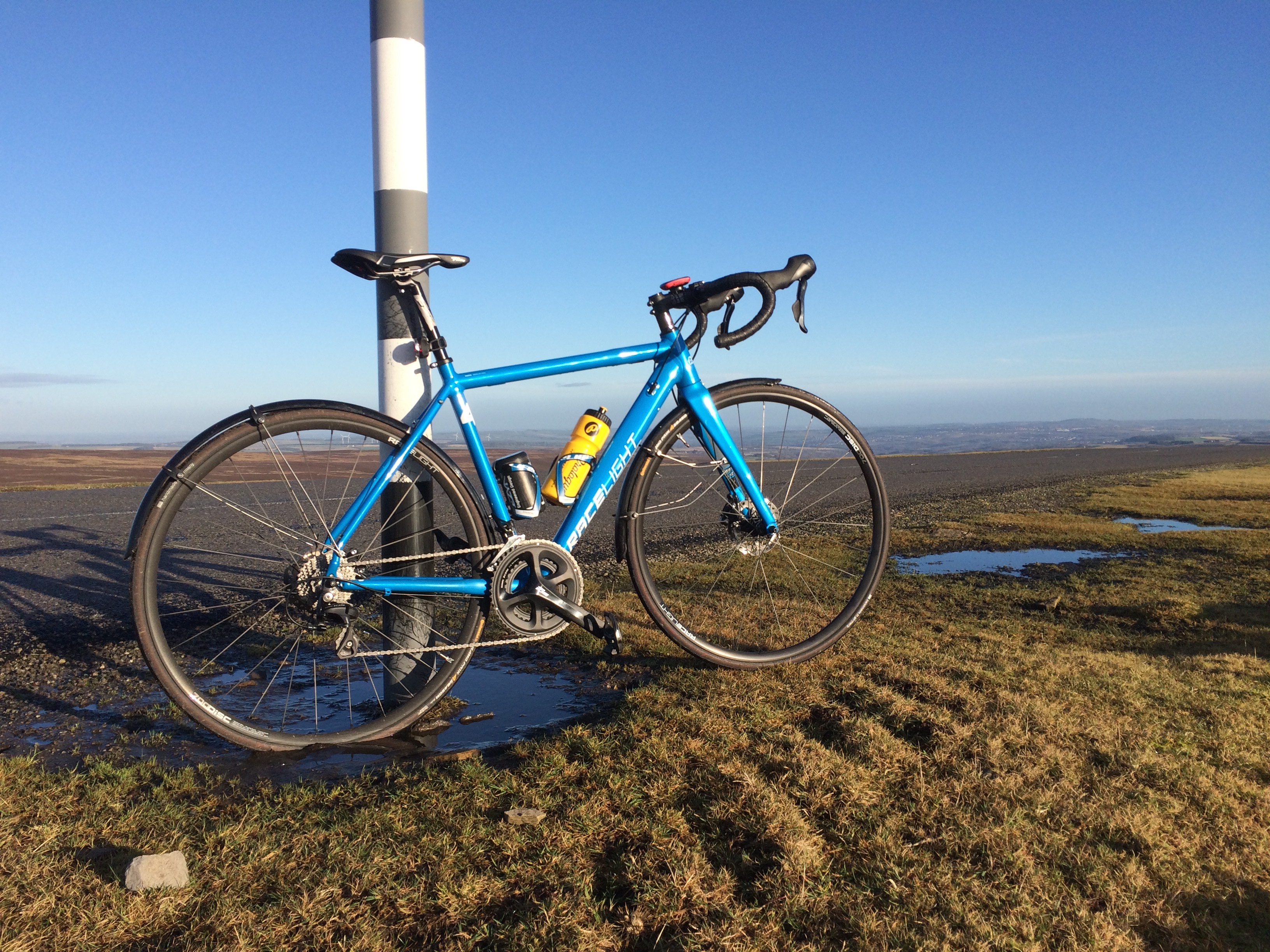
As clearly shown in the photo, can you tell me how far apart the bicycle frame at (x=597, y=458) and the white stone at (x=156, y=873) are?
130cm

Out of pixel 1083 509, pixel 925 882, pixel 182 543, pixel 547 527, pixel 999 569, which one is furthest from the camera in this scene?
pixel 1083 509

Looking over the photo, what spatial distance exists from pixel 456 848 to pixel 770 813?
101cm

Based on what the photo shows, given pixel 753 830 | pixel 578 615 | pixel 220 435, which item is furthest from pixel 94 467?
pixel 753 830

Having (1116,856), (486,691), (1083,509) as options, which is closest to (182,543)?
(486,691)

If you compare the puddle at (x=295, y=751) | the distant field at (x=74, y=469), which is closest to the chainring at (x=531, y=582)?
the puddle at (x=295, y=751)

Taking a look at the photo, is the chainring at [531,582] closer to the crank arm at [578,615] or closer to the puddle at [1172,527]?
the crank arm at [578,615]

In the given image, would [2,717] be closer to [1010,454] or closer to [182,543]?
[182,543]

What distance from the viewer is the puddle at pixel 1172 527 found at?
35.2 feet

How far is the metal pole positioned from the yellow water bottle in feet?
2.16

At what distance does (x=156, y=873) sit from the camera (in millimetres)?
2270

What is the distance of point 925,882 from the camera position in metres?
2.25

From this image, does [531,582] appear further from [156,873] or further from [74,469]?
[74,469]

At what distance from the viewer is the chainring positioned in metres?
3.65

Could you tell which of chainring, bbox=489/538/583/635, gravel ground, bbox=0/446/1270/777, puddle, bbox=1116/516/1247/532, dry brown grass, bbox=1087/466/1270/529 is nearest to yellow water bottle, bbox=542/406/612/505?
chainring, bbox=489/538/583/635
